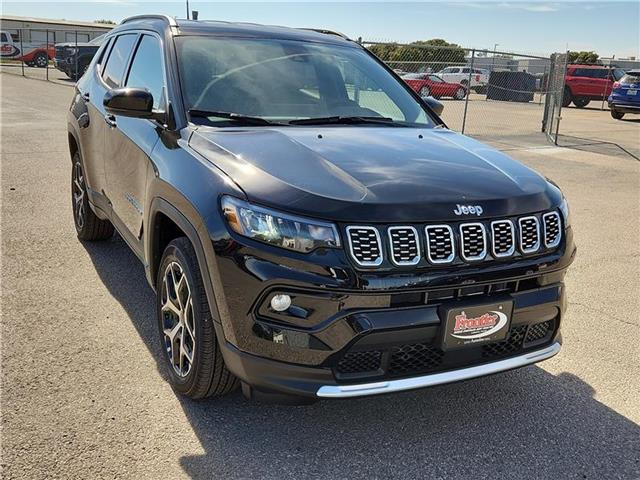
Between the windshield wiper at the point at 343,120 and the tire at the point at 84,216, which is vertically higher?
the windshield wiper at the point at 343,120

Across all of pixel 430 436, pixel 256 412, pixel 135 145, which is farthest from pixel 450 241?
pixel 135 145

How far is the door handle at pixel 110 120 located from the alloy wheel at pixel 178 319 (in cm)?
146

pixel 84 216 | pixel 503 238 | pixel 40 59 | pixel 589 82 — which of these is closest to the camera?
pixel 503 238

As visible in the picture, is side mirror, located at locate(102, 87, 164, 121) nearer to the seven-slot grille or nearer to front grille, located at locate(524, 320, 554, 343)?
the seven-slot grille

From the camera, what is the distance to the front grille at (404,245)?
2.41 metres

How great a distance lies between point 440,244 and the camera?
2479 millimetres

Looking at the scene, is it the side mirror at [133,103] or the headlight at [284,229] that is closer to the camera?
the headlight at [284,229]

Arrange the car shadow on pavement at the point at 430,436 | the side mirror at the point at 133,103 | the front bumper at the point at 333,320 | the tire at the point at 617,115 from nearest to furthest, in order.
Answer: the front bumper at the point at 333,320 → the car shadow on pavement at the point at 430,436 → the side mirror at the point at 133,103 → the tire at the point at 617,115

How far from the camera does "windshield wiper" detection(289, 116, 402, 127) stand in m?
3.51

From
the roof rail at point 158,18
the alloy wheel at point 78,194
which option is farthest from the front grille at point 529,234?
the alloy wheel at point 78,194

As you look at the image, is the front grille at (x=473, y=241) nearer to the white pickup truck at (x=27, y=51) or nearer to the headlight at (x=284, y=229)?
the headlight at (x=284, y=229)

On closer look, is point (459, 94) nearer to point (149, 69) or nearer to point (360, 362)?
point (149, 69)

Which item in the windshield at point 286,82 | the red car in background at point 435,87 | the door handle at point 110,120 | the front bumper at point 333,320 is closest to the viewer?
the front bumper at point 333,320

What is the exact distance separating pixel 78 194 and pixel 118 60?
136 centimetres
